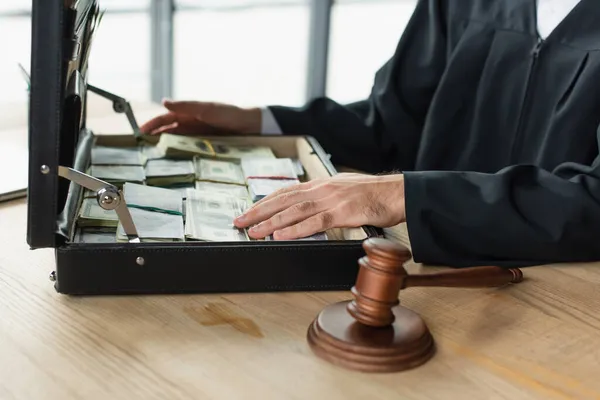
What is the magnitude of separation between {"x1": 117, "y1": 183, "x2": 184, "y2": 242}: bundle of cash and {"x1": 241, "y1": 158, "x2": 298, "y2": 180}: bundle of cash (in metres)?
0.23

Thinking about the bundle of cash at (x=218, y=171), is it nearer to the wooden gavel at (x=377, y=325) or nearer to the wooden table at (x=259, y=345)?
the wooden table at (x=259, y=345)

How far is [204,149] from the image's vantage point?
1.83 m

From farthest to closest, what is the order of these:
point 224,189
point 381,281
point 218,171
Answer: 1. point 218,171
2. point 224,189
3. point 381,281

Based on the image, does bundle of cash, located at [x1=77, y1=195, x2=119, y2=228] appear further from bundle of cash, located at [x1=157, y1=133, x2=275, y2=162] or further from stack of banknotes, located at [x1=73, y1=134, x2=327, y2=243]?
bundle of cash, located at [x1=157, y1=133, x2=275, y2=162]

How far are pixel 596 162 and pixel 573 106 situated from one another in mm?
318

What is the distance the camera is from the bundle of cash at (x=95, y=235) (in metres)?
1.28

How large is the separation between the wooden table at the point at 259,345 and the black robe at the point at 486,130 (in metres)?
0.10

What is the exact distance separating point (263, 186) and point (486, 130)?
651 millimetres

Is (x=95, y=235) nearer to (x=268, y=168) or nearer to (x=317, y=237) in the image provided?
Answer: (x=317, y=237)

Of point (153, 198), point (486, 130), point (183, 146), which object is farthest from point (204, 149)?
point (486, 130)

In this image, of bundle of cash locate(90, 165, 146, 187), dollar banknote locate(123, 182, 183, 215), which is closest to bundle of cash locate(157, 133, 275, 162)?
bundle of cash locate(90, 165, 146, 187)

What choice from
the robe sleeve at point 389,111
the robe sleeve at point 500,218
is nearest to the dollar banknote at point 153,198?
the robe sleeve at point 500,218

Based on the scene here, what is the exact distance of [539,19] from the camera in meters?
1.85

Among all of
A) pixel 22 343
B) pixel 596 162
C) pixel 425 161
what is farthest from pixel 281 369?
pixel 425 161
